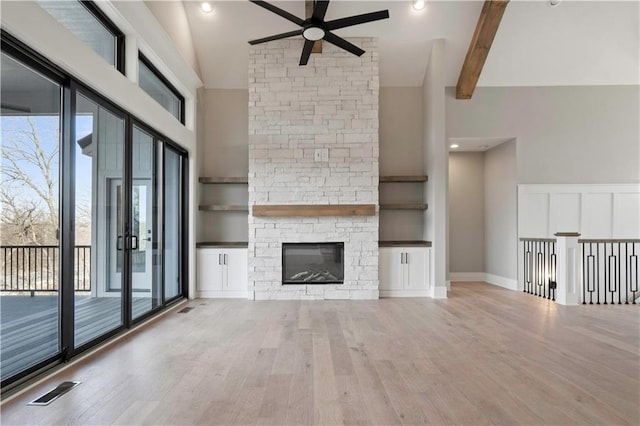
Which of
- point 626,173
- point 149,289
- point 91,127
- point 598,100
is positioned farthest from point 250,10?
point 626,173

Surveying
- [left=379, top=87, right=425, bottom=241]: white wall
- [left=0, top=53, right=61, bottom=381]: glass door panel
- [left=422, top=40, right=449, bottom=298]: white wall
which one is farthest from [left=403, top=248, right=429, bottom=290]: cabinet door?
[left=0, top=53, right=61, bottom=381]: glass door panel

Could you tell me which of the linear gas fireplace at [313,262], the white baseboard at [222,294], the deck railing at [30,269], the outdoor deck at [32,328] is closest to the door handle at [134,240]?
the outdoor deck at [32,328]

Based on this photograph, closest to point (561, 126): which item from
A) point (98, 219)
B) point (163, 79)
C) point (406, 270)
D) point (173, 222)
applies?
point (406, 270)

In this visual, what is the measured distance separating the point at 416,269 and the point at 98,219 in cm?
439

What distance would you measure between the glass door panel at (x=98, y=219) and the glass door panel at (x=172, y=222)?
1195 mm

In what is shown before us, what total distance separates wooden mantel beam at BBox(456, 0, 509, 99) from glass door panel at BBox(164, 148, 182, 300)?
4876 millimetres

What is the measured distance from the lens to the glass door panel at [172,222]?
4.82m

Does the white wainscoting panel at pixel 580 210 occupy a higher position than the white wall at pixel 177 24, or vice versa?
the white wall at pixel 177 24

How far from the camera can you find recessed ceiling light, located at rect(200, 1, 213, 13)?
16.9ft

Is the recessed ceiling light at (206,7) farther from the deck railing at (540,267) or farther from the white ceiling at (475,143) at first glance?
the deck railing at (540,267)

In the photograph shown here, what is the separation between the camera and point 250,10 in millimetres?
5305

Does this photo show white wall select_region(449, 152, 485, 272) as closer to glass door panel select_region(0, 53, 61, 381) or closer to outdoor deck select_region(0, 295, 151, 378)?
outdoor deck select_region(0, 295, 151, 378)

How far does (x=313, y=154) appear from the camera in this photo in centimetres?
560

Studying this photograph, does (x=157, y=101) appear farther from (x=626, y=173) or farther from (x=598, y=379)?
(x=626, y=173)
